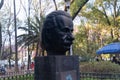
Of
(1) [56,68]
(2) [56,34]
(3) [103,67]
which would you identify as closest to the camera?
(1) [56,68]

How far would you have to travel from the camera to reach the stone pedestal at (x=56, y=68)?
6762mm

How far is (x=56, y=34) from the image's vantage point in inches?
277

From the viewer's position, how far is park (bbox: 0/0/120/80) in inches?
277

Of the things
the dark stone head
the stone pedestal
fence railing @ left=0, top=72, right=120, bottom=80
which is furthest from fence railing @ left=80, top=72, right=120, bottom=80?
the dark stone head

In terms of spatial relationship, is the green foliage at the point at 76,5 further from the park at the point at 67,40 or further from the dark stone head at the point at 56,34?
the dark stone head at the point at 56,34

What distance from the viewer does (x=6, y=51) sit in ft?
182

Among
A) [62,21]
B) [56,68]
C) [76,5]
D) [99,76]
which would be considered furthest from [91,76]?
[76,5]

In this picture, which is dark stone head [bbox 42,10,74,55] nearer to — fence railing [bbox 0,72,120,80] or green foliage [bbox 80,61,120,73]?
fence railing [bbox 0,72,120,80]

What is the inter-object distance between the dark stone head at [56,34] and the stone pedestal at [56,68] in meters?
0.30

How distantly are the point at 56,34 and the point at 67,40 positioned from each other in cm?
35

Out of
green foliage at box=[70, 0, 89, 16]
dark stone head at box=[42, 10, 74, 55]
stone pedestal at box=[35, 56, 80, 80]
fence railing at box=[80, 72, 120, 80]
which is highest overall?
green foliage at box=[70, 0, 89, 16]

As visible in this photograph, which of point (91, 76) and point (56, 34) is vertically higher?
point (56, 34)

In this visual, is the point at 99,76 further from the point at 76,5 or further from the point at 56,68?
the point at 76,5

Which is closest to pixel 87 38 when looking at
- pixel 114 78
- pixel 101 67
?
pixel 101 67
